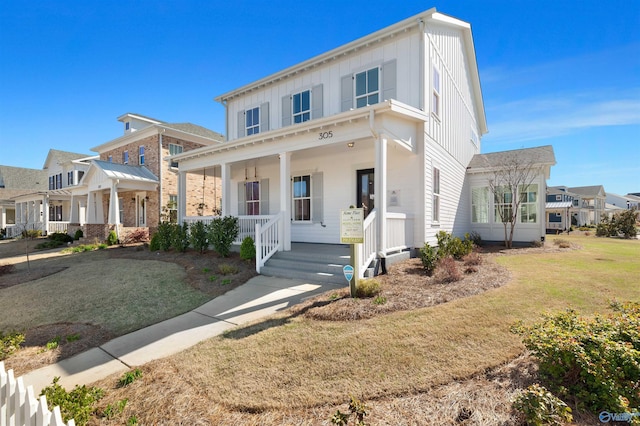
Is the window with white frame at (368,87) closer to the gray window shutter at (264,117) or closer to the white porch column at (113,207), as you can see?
the gray window shutter at (264,117)

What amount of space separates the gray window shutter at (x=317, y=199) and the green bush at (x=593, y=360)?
8.18m

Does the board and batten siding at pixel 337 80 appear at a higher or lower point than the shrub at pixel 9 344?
higher

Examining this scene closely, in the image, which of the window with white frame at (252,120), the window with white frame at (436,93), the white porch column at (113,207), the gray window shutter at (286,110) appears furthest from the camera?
the white porch column at (113,207)

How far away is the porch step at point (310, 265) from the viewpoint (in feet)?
23.0

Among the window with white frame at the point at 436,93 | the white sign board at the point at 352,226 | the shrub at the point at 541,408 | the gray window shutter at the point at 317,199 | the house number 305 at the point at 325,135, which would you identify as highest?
the window with white frame at the point at 436,93

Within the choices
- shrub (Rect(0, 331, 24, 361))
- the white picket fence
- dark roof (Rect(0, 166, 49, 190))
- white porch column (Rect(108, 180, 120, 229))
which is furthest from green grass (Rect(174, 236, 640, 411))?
dark roof (Rect(0, 166, 49, 190))

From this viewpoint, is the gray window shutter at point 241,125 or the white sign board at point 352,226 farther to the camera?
the gray window shutter at point 241,125

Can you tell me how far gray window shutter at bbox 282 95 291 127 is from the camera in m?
11.7

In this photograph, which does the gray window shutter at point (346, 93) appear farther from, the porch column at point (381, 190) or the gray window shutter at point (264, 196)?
the gray window shutter at point (264, 196)

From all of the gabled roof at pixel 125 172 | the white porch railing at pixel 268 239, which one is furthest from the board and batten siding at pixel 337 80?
the gabled roof at pixel 125 172

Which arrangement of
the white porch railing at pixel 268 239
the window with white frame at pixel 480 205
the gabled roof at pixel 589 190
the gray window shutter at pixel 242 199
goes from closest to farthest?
the white porch railing at pixel 268 239 < the gray window shutter at pixel 242 199 < the window with white frame at pixel 480 205 < the gabled roof at pixel 589 190

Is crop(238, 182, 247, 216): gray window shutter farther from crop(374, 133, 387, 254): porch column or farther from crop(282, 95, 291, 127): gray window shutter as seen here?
crop(374, 133, 387, 254): porch column

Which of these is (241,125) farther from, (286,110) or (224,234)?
(224,234)

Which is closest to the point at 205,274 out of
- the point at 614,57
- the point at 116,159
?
the point at 614,57
